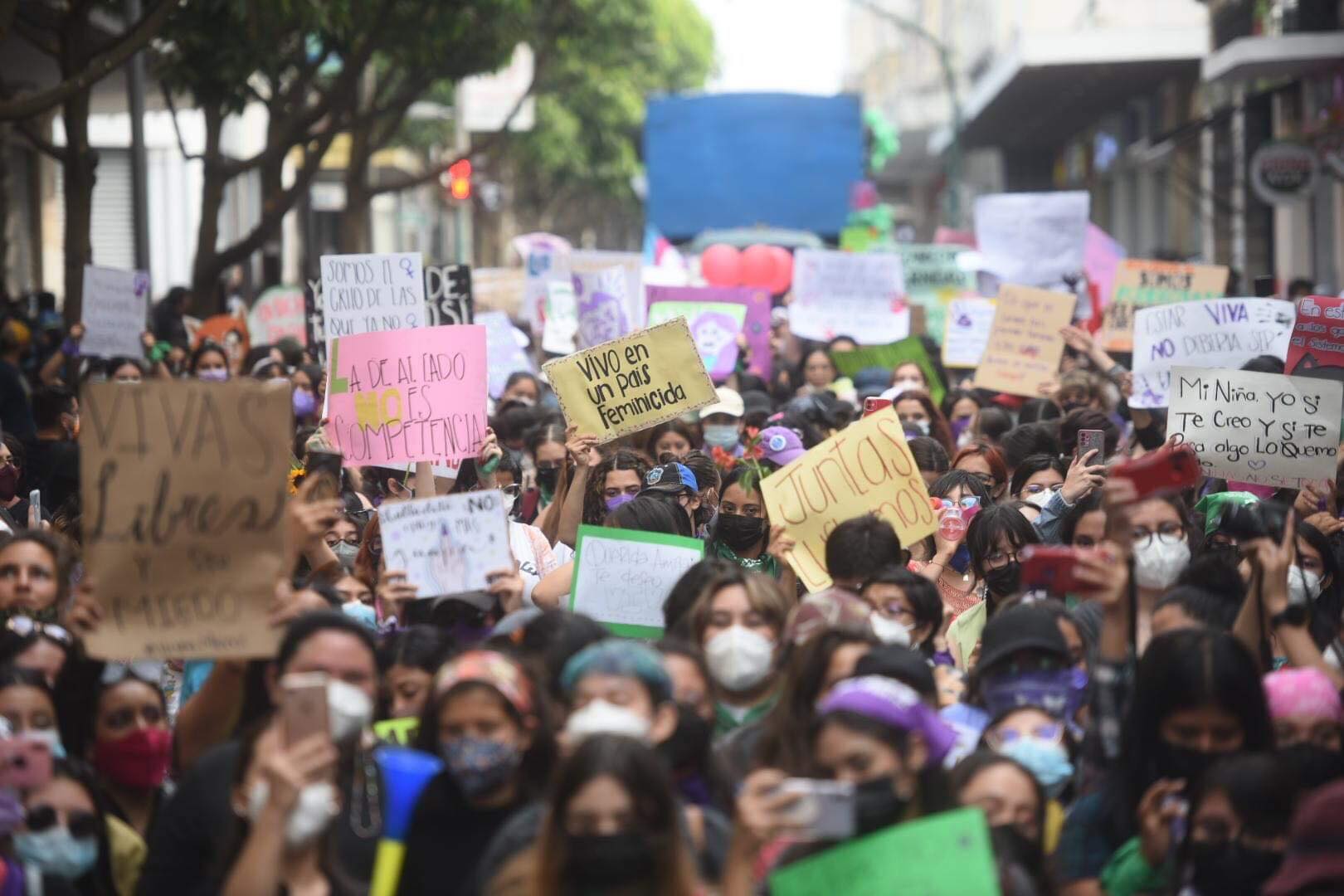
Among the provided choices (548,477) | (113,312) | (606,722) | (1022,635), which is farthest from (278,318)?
(606,722)

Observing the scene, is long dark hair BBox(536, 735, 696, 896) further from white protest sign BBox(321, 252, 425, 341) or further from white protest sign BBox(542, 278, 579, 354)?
white protest sign BBox(542, 278, 579, 354)

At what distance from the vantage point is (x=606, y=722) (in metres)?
4.09

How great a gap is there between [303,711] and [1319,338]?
5.87m

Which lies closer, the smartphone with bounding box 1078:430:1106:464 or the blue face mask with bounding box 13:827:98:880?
the blue face mask with bounding box 13:827:98:880

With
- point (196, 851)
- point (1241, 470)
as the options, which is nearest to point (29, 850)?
point (196, 851)

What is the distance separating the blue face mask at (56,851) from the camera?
431cm

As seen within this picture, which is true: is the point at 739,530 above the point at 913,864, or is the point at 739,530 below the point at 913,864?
above

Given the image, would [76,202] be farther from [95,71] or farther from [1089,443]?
[1089,443]

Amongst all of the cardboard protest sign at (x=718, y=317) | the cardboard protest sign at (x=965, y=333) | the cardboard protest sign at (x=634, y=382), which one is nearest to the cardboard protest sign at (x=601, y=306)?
the cardboard protest sign at (x=718, y=317)

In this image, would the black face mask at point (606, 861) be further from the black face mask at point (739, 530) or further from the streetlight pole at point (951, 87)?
the streetlight pole at point (951, 87)

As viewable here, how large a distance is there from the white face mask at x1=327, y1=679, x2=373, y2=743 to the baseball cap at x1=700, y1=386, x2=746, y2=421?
6.52m

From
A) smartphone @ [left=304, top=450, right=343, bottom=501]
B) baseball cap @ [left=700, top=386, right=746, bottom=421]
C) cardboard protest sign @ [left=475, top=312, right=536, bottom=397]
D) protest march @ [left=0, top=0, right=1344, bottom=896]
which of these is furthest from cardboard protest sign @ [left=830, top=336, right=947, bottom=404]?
smartphone @ [left=304, top=450, right=343, bottom=501]

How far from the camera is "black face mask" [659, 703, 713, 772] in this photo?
444cm

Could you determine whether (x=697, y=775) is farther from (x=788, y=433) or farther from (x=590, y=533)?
(x=788, y=433)
